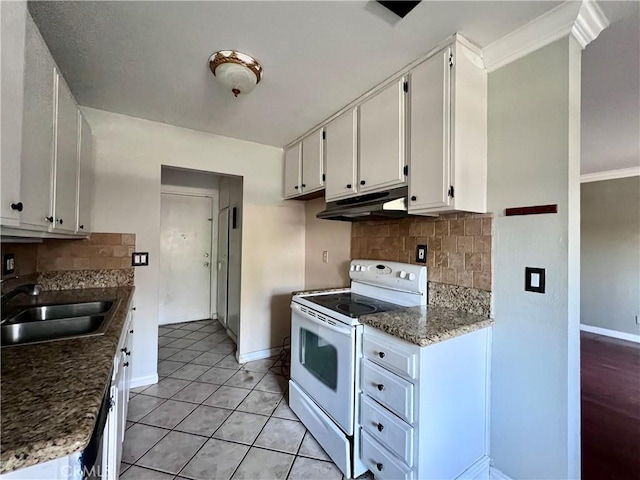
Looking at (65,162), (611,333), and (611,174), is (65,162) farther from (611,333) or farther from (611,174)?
(611,333)

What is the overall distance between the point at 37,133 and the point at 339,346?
1.67 m

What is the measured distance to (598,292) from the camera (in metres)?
4.07

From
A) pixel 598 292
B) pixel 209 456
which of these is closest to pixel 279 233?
pixel 209 456

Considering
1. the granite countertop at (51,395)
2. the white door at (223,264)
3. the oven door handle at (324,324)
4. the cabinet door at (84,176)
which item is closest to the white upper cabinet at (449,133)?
the oven door handle at (324,324)

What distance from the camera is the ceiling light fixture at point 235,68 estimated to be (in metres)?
1.56

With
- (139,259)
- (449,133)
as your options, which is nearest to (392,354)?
(449,133)

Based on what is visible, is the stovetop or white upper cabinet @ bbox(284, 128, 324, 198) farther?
white upper cabinet @ bbox(284, 128, 324, 198)

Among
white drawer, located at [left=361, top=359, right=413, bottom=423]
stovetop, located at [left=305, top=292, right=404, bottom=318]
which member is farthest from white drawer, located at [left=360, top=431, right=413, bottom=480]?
stovetop, located at [left=305, top=292, right=404, bottom=318]

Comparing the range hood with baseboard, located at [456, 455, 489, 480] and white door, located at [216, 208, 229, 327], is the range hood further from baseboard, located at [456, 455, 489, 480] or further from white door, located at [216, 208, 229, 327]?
white door, located at [216, 208, 229, 327]

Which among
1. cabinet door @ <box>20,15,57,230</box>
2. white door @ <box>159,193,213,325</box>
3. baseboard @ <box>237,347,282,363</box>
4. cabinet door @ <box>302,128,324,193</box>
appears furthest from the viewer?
white door @ <box>159,193,213,325</box>

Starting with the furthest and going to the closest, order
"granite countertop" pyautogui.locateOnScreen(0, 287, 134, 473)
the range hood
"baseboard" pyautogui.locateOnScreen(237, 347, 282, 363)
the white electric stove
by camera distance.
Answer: "baseboard" pyautogui.locateOnScreen(237, 347, 282, 363) < the range hood < the white electric stove < "granite countertop" pyautogui.locateOnScreen(0, 287, 134, 473)

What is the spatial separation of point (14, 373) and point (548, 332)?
6.63ft

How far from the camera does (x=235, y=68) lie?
5.22 feet

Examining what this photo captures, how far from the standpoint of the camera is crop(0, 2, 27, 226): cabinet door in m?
0.88
